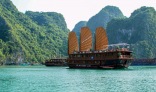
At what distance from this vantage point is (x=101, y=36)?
5881 centimetres

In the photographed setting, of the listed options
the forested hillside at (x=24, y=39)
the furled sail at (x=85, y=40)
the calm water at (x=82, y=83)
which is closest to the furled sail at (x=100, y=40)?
the furled sail at (x=85, y=40)

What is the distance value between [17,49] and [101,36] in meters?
80.1

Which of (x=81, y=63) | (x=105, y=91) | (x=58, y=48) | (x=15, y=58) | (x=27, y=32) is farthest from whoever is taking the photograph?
(x=58, y=48)

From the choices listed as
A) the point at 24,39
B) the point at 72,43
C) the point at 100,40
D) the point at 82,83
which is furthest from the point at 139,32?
the point at 82,83

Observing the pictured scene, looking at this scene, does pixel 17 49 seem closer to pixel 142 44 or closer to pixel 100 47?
pixel 142 44

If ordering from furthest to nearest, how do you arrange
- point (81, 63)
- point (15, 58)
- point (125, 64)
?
point (15, 58)
point (81, 63)
point (125, 64)

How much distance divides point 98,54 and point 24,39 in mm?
98674

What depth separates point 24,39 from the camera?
151 meters

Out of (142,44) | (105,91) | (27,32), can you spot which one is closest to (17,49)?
(27,32)

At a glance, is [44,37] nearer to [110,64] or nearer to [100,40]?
[100,40]

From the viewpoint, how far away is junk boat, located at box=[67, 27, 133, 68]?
54.6 m

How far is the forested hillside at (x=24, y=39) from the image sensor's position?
132875 millimetres

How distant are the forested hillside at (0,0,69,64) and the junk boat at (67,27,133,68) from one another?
6381 cm

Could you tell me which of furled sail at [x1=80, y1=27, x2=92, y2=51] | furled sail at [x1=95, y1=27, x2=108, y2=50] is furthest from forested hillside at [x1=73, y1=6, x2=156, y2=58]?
furled sail at [x1=95, y1=27, x2=108, y2=50]
